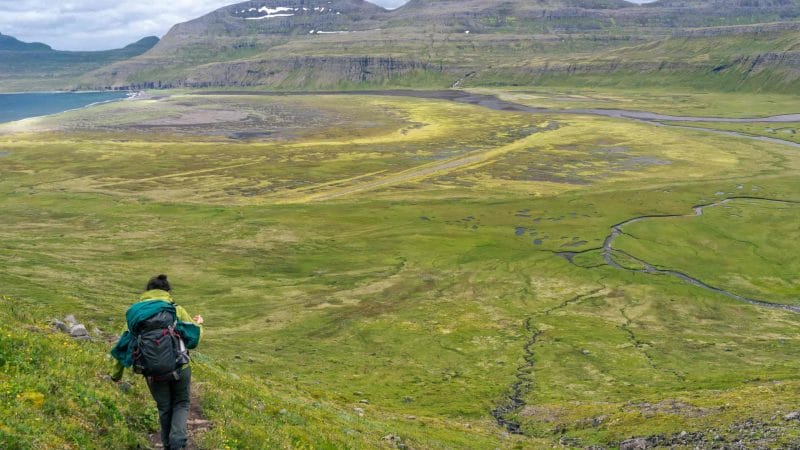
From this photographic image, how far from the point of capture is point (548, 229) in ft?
422

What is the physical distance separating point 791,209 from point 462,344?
107 m

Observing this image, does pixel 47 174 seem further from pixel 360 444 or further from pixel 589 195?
pixel 360 444

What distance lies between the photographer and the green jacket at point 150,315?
13.7 meters

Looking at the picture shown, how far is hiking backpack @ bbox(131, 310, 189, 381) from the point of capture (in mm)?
13602

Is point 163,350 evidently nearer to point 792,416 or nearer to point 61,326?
point 61,326

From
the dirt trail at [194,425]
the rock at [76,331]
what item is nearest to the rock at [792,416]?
the dirt trail at [194,425]

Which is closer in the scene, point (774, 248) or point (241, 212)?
point (774, 248)

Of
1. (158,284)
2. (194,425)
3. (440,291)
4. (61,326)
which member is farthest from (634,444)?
(440,291)

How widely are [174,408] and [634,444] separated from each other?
31117 millimetres

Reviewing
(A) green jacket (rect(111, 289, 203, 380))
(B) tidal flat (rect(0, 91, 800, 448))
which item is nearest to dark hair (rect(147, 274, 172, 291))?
(A) green jacket (rect(111, 289, 203, 380))

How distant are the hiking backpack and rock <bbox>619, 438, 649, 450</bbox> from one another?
31089 millimetres

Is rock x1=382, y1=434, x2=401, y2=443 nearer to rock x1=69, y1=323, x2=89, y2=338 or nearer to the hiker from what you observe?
rock x1=69, y1=323, x2=89, y2=338

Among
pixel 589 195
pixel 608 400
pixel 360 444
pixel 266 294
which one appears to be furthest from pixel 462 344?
pixel 589 195

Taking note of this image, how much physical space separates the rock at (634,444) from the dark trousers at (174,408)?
3002cm
